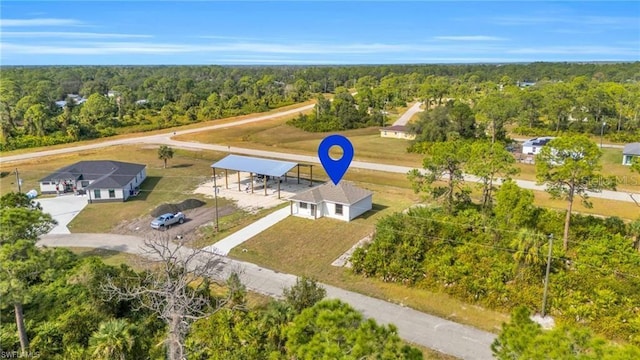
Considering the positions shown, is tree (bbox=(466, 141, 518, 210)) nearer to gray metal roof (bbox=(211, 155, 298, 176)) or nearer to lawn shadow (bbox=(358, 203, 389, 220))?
lawn shadow (bbox=(358, 203, 389, 220))

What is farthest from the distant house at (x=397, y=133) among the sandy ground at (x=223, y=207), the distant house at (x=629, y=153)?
the sandy ground at (x=223, y=207)

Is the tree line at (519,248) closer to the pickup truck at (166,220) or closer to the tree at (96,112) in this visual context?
the pickup truck at (166,220)

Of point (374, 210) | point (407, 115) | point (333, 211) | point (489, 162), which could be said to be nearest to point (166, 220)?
point (333, 211)

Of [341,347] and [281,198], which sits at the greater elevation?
[341,347]

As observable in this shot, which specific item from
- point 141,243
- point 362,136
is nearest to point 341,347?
point 141,243

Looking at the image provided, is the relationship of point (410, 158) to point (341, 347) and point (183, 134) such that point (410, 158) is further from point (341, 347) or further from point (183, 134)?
point (341, 347)

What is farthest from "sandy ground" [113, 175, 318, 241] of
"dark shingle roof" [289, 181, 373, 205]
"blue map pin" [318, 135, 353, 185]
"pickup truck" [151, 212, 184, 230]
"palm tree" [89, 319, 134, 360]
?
"palm tree" [89, 319, 134, 360]
